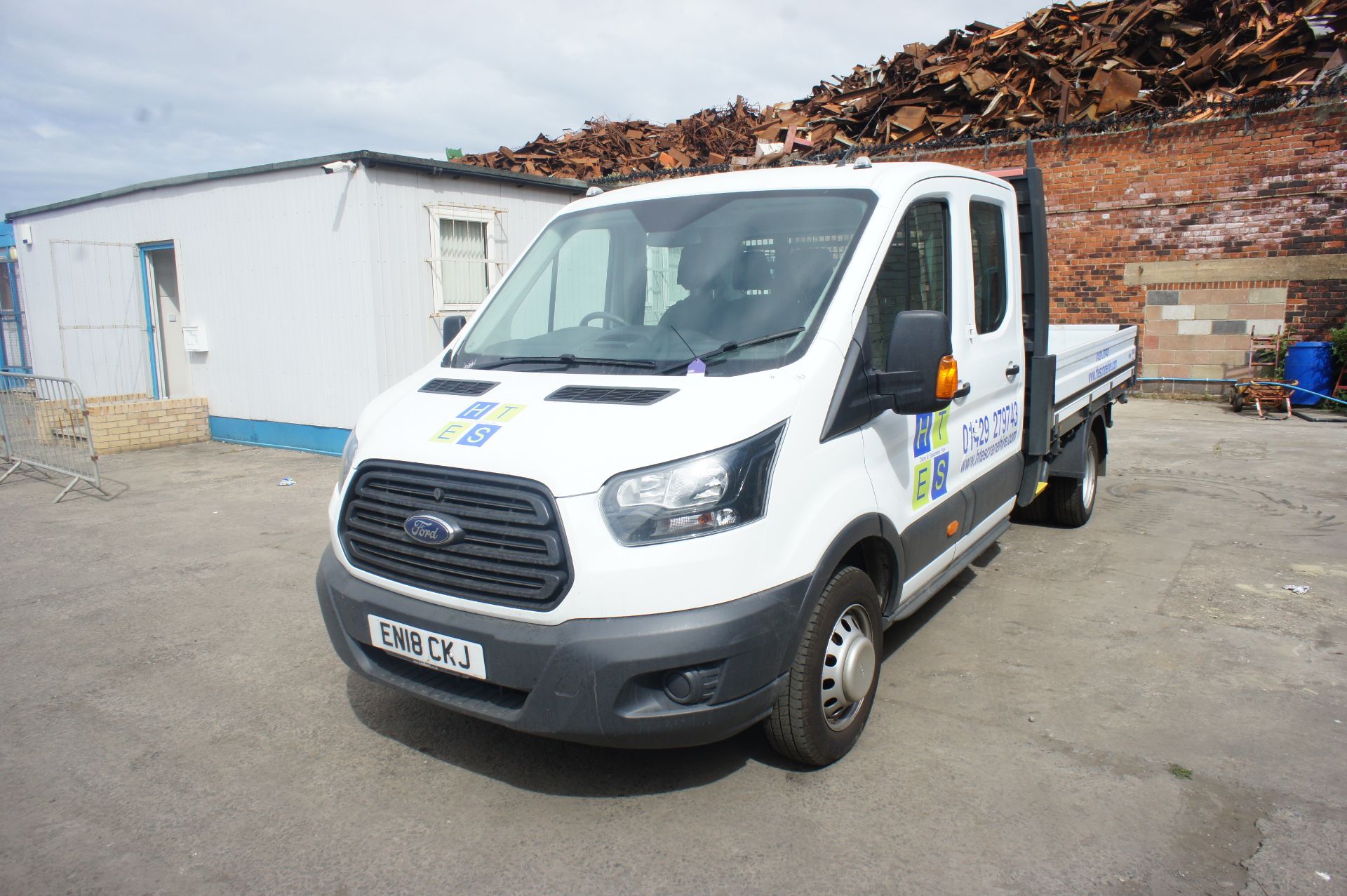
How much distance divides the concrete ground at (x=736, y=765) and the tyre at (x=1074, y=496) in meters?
0.74

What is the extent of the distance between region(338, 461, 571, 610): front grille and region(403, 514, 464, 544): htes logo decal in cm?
2

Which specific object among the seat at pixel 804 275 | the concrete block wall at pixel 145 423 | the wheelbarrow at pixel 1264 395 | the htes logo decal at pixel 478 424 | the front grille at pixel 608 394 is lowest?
the wheelbarrow at pixel 1264 395

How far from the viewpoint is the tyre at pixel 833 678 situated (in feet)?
9.99

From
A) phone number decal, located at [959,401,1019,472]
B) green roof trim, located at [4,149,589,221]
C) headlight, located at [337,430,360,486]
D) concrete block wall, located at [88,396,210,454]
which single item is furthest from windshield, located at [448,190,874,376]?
concrete block wall, located at [88,396,210,454]

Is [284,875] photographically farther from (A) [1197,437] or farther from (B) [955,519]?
(A) [1197,437]

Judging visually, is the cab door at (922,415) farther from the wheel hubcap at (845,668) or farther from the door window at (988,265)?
the wheel hubcap at (845,668)

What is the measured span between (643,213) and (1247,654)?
3.65 metres

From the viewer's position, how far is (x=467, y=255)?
10719mm

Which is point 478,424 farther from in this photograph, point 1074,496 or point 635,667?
point 1074,496

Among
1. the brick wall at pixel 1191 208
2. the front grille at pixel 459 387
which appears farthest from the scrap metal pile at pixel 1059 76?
the front grille at pixel 459 387

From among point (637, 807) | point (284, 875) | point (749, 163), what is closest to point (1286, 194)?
point (749, 163)

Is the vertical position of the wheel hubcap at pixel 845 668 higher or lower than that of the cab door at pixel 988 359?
lower

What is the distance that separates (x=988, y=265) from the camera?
4488 millimetres

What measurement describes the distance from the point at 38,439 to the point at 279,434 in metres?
2.42
